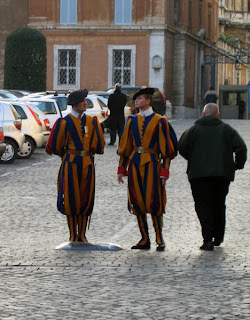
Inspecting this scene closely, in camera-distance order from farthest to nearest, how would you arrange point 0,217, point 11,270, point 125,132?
point 0,217, point 125,132, point 11,270

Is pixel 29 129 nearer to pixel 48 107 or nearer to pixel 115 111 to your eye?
pixel 48 107

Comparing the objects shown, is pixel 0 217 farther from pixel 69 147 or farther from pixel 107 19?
pixel 107 19

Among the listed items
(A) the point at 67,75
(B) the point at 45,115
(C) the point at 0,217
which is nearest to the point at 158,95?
(B) the point at 45,115

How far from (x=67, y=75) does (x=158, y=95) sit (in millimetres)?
16980

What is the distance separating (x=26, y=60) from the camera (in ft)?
165

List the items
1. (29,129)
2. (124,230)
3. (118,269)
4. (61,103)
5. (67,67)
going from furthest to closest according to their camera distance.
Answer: (67,67) < (61,103) < (29,129) < (124,230) < (118,269)

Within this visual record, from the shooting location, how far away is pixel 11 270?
974cm

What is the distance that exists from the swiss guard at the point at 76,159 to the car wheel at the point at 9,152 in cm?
1424

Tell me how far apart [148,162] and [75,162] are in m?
0.79

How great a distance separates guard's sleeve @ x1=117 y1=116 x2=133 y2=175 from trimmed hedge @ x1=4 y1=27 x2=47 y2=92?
3953 centimetres

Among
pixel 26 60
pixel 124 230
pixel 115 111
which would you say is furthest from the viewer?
pixel 26 60

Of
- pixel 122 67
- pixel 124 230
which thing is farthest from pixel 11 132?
pixel 122 67

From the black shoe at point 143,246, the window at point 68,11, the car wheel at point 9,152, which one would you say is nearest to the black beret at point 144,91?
the black shoe at point 143,246

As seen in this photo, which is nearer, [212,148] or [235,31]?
[212,148]
